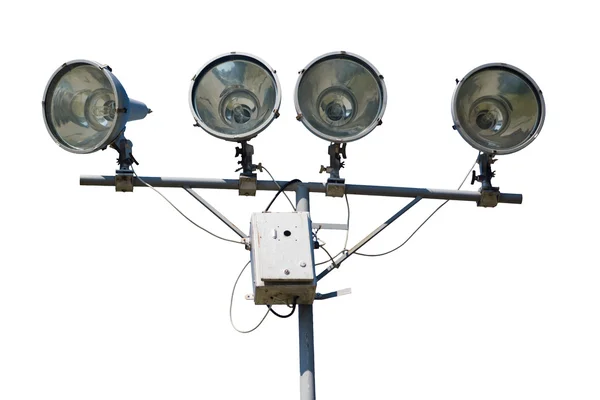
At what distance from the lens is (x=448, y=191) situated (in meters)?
14.9

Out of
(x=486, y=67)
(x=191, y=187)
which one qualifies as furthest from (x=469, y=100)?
(x=191, y=187)

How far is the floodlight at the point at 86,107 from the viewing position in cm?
1452

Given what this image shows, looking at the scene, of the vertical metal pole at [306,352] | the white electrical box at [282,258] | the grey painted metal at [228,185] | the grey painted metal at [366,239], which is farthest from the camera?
the grey painted metal at [228,185]

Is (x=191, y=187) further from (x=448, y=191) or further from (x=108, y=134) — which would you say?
(x=448, y=191)

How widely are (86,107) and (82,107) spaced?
1.2 inches

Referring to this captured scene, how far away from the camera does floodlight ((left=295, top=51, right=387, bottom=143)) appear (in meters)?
14.6

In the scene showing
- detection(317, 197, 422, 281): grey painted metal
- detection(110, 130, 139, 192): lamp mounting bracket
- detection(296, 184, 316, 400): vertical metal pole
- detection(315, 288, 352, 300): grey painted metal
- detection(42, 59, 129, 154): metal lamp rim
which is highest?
detection(42, 59, 129, 154): metal lamp rim

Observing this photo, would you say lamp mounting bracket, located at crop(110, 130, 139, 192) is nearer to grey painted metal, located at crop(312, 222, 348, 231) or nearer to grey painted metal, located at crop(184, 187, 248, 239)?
grey painted metal, located at crop(184, 187, 248, 239)

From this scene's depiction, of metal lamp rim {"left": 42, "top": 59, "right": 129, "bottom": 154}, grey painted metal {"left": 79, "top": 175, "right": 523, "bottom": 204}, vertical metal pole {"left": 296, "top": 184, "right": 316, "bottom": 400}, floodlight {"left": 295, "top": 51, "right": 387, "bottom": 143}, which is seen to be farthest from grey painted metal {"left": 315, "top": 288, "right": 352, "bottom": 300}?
metal lamp rim {"left": 42, "top": 59, "right": 129, "bottom": 154}

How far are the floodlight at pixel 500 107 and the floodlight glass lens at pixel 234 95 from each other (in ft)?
4.89

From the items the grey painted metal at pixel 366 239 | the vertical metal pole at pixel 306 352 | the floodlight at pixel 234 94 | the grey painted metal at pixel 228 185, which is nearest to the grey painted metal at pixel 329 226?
the grey painted metal at pixel 366 239

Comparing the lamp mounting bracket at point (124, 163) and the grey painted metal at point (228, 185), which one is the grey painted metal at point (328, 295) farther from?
the lamp mounting bracket at point (124, 163)

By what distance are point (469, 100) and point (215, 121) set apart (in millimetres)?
2037

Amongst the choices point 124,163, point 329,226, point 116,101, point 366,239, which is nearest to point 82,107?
point 116,101
